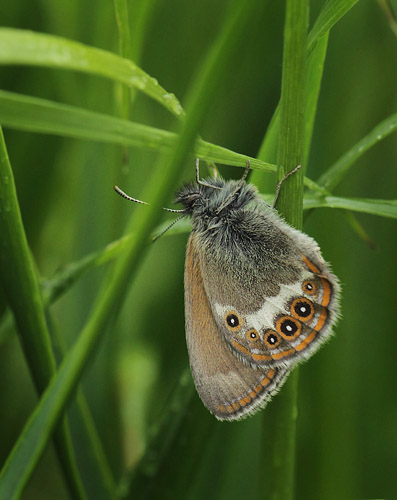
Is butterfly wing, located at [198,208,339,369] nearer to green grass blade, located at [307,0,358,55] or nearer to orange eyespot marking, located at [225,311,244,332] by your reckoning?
orange eyespot marking, located at [225,311,244,332]

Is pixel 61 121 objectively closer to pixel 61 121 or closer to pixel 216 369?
pixel 61 121

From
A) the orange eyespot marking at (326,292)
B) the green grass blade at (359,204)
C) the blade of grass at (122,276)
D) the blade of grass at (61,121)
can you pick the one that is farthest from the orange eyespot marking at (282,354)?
the blade of grass at (61,121)

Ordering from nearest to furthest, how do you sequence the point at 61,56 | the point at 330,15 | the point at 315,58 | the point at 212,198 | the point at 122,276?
the point at 61,56 < the point at 122,276 < the point at 330,15 < the point at 315,58 < the point at 212,198

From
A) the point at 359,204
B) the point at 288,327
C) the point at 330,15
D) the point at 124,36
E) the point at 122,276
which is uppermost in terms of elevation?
the point at 330,15

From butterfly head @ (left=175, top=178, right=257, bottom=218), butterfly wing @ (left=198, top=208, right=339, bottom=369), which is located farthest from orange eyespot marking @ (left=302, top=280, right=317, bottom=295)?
butterfly head @ (left=175, top=178, right=257, bottom=218)

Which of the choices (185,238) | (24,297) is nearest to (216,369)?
(24,297)

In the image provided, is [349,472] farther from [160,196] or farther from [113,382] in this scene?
[160,196]
